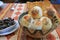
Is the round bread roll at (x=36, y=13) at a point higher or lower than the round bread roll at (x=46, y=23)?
higher

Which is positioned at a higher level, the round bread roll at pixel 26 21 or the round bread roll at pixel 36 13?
the round bread roll at pixel 36 13

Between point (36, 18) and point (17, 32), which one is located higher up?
point (36, 18)

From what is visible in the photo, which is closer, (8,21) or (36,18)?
(36,18)

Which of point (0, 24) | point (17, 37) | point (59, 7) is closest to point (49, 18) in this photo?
point (17, 37)

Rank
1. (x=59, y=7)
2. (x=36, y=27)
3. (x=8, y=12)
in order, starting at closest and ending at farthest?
(x=36, y=27) → (x=8, y=12) → (x=59, y=7)

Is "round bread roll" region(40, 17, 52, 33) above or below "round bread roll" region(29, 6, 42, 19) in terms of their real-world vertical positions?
below

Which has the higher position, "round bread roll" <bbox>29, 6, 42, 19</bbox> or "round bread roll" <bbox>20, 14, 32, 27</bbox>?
"round bread roll" <bbox>29, 6, 42, 19</bbox>

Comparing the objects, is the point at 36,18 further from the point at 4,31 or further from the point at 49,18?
the point at 4,31

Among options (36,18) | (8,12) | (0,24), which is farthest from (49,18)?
(8,12)

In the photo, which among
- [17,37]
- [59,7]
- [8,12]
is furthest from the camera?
[59,7]
